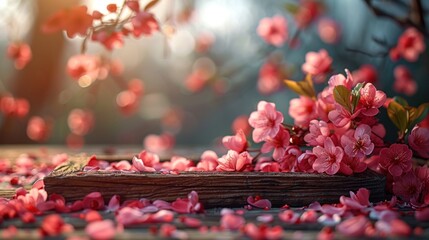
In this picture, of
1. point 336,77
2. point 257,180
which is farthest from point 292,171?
point 336,77

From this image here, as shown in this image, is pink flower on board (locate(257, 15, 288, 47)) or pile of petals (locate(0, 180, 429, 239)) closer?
pile of petals (locate(0, 180, 429, 239))

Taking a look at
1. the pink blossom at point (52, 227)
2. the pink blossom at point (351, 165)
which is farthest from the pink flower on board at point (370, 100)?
the pink blossom at point (52, 227)

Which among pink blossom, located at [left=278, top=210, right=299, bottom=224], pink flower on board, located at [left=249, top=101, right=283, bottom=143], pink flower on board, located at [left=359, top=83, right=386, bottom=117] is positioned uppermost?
pink flower on board, located at [left=359, top=83, right=386, bottom=117]

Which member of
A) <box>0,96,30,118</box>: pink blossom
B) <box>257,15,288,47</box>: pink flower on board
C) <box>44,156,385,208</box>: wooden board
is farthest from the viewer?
<box>0,96,30,118</box>: pink blossom

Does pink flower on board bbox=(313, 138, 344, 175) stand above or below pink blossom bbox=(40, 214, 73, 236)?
above

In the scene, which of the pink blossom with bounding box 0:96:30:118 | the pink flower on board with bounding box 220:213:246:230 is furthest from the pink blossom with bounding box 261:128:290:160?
the pink blossom with bounding box 0:96:30:118

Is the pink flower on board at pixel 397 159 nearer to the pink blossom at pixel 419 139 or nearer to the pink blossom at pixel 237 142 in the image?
the pink blossom at pixel 419 139

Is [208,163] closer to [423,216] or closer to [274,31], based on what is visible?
[423,216]

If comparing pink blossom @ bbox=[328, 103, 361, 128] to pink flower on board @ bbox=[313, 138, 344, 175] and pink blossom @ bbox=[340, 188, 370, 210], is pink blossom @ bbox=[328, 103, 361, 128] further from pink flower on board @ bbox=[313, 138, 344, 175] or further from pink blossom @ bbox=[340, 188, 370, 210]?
pink blossom @ bbox=[340, 188, 370, 210]
